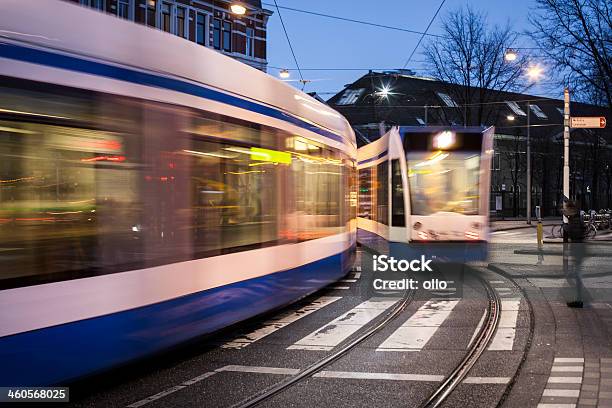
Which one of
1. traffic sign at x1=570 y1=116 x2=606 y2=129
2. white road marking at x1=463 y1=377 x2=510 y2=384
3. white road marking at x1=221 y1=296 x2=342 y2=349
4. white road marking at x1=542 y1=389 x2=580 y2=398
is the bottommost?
white road marking at x1=221 y1=296 x2=342 y2=349

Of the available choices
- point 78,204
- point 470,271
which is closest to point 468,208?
point 470,271

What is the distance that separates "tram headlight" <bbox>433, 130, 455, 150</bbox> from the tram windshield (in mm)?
122

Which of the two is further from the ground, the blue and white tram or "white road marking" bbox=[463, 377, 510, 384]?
the blue and white tram

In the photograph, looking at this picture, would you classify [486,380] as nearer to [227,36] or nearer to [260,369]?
[260,369]

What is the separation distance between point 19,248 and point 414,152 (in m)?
9.97

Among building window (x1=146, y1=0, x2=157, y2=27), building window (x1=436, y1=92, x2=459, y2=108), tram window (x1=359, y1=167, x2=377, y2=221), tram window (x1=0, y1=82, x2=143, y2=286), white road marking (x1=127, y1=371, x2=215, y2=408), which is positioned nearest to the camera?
tram window (x1=0, y1=82, x2=143, y2=286)

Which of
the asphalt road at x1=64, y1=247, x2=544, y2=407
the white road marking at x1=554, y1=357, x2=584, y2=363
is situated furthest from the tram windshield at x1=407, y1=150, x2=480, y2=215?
the white road marking at x1=554, y1=357, x2=584, y2=363

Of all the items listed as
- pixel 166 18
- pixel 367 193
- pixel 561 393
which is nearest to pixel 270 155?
pixel 561 393

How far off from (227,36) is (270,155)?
3664 centimetres

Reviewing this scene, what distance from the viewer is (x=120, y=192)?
18.2 ft

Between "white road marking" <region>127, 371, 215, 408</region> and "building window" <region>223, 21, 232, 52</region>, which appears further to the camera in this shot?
"building window" <region>223, 21, 232, 52</region>

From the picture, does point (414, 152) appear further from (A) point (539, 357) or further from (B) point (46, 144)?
(B) point (46, 144)

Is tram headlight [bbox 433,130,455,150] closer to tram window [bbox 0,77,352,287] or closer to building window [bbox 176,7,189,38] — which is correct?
tram window [bbox 0,77,352,287]

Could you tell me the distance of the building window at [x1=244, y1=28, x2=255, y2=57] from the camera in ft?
147
